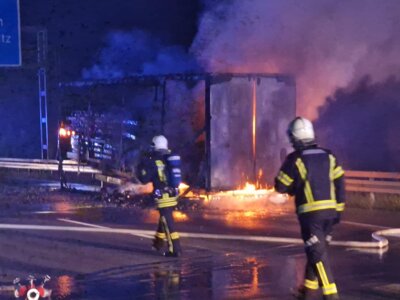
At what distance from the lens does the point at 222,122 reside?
15.4 meters

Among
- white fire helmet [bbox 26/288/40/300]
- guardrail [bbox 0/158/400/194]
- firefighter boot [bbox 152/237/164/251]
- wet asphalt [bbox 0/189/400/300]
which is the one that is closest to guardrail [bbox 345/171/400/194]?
guardrail [bbox 0/158/400/194]

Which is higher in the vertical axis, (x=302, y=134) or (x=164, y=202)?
(x=302, y=134)

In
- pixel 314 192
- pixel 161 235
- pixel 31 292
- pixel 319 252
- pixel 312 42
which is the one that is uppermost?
pixel 312 42

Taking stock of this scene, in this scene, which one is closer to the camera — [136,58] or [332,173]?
[332,173]

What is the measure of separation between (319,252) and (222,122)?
887 centimetres

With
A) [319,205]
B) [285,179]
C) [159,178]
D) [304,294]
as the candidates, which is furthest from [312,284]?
[159,178]

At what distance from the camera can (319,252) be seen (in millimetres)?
6664

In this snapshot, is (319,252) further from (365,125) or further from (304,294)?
(365,125)

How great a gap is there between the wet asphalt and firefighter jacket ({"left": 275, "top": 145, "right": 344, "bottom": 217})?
3.59ft

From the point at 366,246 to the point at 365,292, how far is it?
2748 millimetres

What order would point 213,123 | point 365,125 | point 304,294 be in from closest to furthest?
1. point 304,294
2. point 213,123
3. point 365,125

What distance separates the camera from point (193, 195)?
15742 millimetres

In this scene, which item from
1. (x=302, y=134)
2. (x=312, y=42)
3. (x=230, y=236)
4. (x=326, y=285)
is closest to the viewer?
(x=326, y=285)

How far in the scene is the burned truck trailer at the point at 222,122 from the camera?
15391mm
